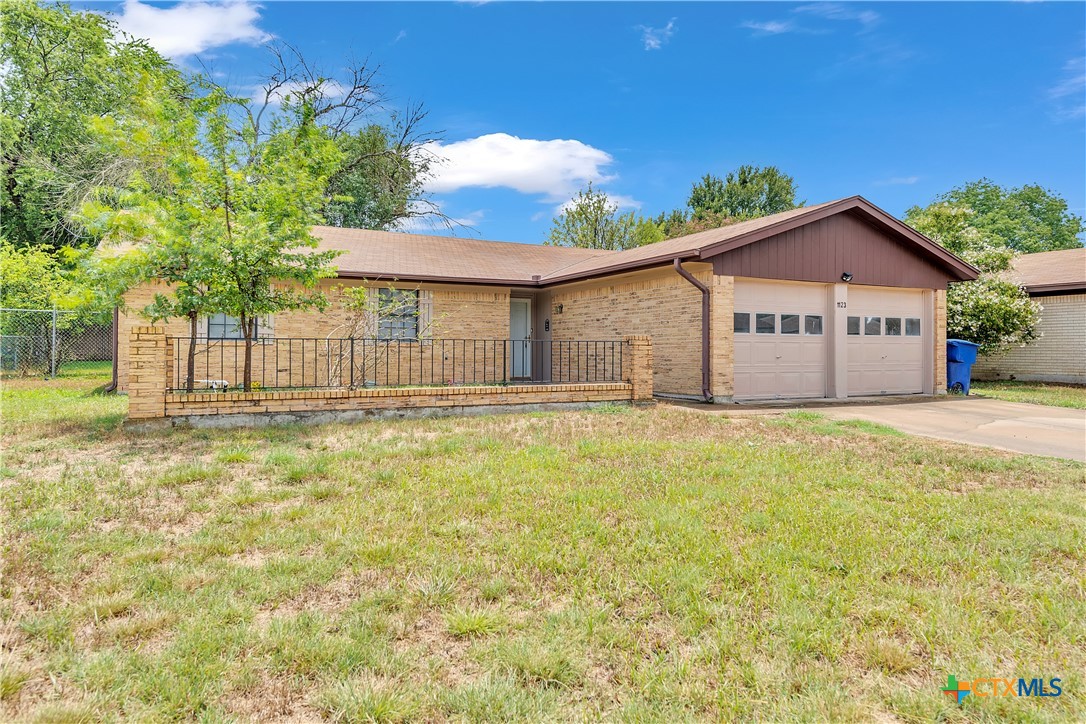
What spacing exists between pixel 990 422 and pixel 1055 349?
10.6 meters

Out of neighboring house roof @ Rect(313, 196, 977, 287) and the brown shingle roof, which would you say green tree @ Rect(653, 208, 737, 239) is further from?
→ neighboring house roof @ Rect(313, 196, 977, 287)

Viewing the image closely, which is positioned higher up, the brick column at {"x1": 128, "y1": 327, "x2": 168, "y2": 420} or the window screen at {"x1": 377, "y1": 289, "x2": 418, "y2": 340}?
the window screen at {"x1": 377, "y1": 289, "x2": 418, "y2": 340}

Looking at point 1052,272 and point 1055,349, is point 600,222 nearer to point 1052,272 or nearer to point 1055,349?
point 1052,272

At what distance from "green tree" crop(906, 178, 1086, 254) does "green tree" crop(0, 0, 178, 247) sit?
155ft

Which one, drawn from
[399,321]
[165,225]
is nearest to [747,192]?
[399,321]

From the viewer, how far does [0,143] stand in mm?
21734

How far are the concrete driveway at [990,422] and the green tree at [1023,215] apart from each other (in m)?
35.8

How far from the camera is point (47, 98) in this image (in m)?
23.8

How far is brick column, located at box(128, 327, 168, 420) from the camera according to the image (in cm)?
716

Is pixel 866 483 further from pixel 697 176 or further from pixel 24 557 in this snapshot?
pixel 697 176

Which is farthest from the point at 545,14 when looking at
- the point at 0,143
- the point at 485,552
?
the point at 0,143

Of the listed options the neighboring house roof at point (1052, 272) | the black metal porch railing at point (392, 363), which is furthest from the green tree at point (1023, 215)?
the black metal porch railing at point (392, 363)

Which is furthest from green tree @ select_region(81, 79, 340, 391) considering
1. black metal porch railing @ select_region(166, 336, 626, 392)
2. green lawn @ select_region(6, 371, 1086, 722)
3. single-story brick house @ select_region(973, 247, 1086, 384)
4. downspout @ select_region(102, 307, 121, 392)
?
single-story brick house @ select_region(973, 247, 1086, 384)

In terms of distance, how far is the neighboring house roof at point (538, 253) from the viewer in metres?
11.5
